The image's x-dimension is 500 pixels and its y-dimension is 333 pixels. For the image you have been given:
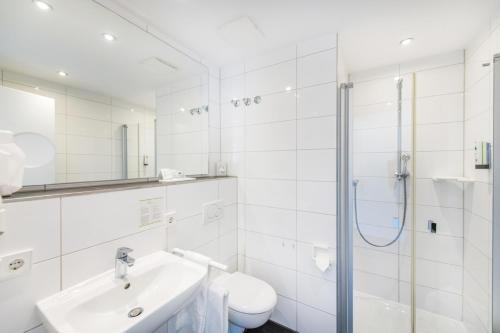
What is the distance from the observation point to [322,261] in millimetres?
1482

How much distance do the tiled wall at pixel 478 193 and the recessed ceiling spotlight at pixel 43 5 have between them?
252cm

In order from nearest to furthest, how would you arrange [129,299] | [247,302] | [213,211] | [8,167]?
[8,167] → [129,299] → [247,302] → [213,211]

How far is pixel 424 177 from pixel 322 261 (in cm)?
117

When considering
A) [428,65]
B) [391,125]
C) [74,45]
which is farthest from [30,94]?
[428,65]

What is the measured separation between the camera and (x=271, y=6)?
124 centimetres

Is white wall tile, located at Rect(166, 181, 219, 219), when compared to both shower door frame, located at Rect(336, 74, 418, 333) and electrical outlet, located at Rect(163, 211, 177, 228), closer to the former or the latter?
electrical outlet, located at Rect(163, 211, 177, 228)

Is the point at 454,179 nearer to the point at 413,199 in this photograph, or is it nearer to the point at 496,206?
the point at 413,199

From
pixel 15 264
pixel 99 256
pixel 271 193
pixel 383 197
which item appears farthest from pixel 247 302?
pixel 383 197

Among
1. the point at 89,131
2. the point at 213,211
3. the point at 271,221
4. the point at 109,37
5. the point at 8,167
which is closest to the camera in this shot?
the point at 8,167

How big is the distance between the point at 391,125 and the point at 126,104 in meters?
1.95

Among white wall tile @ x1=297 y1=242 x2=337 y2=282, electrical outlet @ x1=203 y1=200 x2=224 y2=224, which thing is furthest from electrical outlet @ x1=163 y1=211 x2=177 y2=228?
white wall tile @ x1=297 y1=242 x2=337 y2=282

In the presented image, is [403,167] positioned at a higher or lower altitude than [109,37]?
lower

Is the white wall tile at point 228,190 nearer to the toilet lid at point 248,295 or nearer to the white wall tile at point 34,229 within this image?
the toilet lid at point 248,295

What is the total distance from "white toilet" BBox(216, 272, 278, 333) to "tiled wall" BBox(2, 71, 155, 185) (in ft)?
3.48
